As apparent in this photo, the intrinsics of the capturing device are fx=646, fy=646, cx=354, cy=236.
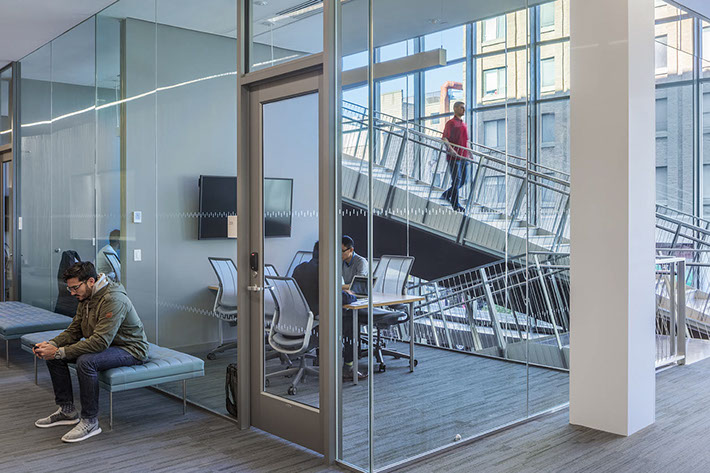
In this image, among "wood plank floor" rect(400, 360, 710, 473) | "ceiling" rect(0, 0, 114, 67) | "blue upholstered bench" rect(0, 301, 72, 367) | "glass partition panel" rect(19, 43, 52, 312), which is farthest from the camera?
"glass partition panel" rect(19, 43, 52, 312)

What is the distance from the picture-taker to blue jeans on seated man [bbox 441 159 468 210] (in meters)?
4.02

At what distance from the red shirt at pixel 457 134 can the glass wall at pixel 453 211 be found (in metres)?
0.01

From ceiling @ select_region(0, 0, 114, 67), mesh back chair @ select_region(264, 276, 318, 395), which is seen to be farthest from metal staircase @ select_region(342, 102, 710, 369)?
ceiling @ select_region(0, 0, 114, 67)

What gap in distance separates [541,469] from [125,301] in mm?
2922

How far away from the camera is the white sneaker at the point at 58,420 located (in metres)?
4.56

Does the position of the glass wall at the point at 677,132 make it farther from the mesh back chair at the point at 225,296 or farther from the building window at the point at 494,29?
the mesh back chair at the point at 225,296

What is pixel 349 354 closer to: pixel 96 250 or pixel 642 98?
pixel 642 98

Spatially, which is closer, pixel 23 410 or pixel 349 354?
pixel 349 354

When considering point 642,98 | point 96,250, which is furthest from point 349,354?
point 96,250

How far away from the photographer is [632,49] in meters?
4.30

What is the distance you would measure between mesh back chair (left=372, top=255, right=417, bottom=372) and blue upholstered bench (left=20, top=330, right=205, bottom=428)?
171 cm

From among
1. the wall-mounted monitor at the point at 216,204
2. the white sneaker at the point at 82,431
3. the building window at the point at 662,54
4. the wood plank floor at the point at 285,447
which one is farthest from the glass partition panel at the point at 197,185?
the building window at the point at 662,54

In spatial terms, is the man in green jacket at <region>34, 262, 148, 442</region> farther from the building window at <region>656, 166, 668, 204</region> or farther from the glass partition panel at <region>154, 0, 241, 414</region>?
the building window at <region>656, 166, 668, 204</region>

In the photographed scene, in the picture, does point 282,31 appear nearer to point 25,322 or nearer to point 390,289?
→ point 390,289
